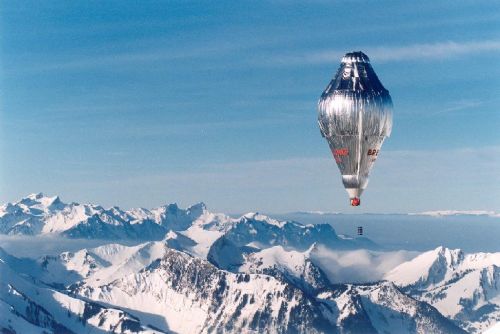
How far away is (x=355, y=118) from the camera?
5965 inches

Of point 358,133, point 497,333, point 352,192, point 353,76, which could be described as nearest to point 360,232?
point 352,192

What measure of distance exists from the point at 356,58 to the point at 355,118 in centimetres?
1238

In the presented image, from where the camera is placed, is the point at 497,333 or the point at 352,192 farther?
the point at 352,192

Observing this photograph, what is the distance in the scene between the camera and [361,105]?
15150 centimetres

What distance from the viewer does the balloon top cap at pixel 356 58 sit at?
15650cm

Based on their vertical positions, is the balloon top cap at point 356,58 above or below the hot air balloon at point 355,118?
above

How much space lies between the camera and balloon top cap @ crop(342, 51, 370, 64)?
156500 millimetres

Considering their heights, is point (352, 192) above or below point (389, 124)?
below

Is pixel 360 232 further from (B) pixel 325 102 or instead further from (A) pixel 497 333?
(A) pixel 497 333

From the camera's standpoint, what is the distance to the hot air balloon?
152 metres

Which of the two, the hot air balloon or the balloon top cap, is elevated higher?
the balloon top cap

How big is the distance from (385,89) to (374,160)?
42.5 feet

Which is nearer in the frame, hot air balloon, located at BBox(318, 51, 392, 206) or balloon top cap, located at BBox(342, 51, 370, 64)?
hot air balloon, located at BBox(318, 51, 392, 206)

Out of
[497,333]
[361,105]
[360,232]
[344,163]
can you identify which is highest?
[361,105]
